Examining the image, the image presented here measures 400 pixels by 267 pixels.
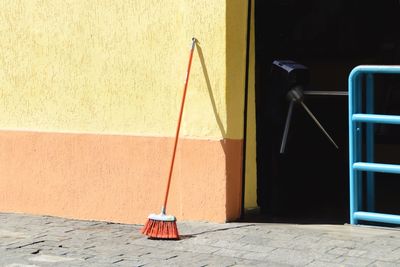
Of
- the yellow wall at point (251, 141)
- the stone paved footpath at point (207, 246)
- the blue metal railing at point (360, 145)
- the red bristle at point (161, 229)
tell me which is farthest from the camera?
the yellow wall at point (251, 141)

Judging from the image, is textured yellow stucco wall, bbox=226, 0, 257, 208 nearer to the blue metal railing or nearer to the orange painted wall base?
the orange painted wall base

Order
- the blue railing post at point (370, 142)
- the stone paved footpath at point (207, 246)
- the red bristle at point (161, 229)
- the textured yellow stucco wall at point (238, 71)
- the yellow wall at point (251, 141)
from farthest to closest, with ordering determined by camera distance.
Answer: the yellow wall at point (251, 141) < the textured yellow stucco wall at point (238, 71) < the blue railing post at point (370, 142) < the red bristle at point (161, 229) < the stone paved footpath at point (207, 246)

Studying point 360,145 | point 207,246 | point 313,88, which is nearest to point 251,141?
point 360,145

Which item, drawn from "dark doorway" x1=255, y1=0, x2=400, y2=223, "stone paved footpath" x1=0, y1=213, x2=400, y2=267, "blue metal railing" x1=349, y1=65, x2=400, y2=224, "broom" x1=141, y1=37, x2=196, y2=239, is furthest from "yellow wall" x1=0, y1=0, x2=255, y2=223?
"blue metal railing" x1=349, y1=65, x2=400, y2=224

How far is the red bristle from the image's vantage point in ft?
24.8

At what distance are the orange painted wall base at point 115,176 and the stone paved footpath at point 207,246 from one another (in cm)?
25

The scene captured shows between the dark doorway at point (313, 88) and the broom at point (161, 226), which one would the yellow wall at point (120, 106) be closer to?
the dark doorway at point (313, 88)

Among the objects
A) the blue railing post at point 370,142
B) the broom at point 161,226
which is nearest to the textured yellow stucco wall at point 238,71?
the broom at point 161,226

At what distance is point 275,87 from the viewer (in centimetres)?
830

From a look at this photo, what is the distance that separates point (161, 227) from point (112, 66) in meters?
1.70

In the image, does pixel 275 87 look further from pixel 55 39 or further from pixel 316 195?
pixel 55 39

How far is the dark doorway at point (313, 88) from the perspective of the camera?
27.5 ft

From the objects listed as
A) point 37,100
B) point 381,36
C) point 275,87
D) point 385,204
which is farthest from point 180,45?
point 381,36

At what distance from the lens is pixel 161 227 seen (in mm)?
7621
